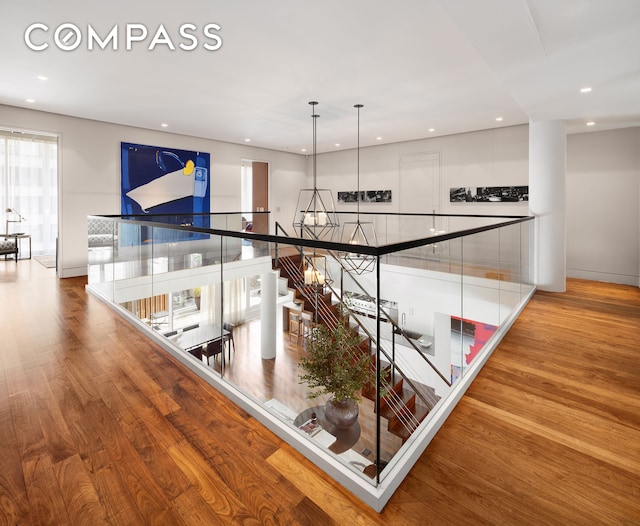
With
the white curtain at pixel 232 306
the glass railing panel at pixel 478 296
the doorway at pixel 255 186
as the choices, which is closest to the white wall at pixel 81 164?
the doorway at pixel 255 186

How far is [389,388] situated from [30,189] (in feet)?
32.3

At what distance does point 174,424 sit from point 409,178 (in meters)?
7.32

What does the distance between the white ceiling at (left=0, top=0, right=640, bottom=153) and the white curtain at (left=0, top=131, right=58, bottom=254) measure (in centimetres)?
329

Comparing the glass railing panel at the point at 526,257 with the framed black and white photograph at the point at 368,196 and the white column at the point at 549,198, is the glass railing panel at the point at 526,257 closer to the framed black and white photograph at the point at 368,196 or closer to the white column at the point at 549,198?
A: the white column at the point at 549,198

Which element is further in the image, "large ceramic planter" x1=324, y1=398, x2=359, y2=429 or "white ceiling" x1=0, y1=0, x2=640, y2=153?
"white ceiling" x1=0, y1=0, x2=640, y2=153

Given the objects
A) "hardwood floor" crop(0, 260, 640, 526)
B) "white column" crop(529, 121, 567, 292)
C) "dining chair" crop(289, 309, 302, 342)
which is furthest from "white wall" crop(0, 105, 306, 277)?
"white column" crop(529, 121, 567, 292)

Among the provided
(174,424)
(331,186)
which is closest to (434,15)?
(174,424)

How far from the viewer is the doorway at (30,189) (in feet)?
25.6

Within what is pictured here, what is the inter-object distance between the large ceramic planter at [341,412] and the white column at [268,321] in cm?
58

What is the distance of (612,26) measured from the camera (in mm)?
2473

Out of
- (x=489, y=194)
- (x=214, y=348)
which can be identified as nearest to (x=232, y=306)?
(x=214, y=348)

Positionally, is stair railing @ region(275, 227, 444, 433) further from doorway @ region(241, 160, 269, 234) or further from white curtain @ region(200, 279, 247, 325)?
doorway @ region(241, 160, 269, 234)

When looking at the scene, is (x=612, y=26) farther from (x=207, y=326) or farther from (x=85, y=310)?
(x=85, y=310)

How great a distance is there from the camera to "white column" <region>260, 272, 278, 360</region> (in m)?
2.26
